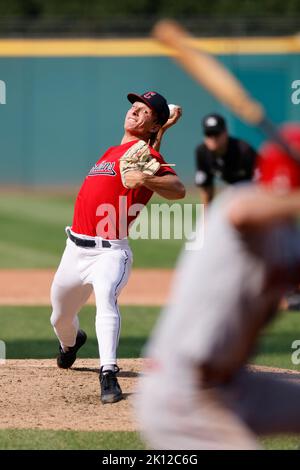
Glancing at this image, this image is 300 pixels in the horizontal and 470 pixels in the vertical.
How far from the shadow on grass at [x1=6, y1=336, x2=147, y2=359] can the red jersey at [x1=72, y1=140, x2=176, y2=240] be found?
7.02 feet

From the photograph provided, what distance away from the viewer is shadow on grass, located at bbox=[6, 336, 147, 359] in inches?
323

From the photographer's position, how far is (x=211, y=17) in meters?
26.2

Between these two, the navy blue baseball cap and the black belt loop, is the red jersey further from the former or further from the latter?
the navy blue baseball cap

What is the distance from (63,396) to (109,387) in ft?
1.48

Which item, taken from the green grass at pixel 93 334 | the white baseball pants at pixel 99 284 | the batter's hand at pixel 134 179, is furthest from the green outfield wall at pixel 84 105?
the batter's hand at pixel 134 179

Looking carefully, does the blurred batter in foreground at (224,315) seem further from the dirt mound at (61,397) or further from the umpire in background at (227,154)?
the umpire in background at (227,154)

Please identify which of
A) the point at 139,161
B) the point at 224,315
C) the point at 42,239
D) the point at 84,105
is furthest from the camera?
the point at 84,105

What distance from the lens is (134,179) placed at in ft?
19.7

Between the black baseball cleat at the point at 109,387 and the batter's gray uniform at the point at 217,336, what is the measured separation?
2.66 meters

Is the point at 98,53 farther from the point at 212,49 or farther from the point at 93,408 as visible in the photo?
the point at 93,408

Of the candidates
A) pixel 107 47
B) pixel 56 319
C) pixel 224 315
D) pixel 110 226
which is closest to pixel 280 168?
pixel 224 315

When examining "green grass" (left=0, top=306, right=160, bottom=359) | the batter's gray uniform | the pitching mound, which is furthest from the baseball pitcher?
the batter's gray uniform

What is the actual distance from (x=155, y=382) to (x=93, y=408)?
2.82 m

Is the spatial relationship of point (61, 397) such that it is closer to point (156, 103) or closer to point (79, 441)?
point (79, 441)
